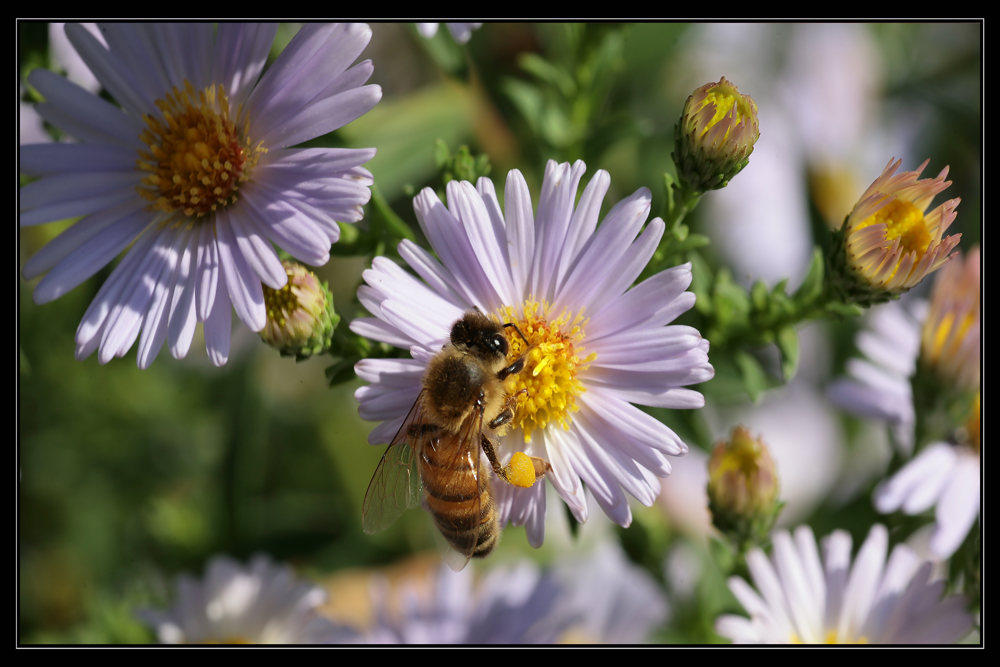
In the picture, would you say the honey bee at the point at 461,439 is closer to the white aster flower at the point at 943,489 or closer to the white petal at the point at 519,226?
the white petal at the point at 519,226

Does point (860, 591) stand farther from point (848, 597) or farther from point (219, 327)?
point (219, 327)

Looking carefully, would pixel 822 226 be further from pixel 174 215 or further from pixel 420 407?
pixel 174 215

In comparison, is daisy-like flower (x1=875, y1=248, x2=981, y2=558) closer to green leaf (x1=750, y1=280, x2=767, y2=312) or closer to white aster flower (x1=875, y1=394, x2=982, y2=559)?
white aster flower (x1=875, y1=394, x2=982, y2=559)

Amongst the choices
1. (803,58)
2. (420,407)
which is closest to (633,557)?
(420,407)

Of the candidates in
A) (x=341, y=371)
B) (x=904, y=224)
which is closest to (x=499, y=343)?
(x=341, y=371)

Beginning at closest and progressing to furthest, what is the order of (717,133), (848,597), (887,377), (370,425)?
1. (717,133)
2. (848,597)
3. (887,377)
4. (370,425)

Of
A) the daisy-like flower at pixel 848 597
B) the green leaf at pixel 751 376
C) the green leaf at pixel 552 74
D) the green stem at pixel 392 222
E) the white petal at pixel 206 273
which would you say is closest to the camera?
the white petal at pixel 206 273

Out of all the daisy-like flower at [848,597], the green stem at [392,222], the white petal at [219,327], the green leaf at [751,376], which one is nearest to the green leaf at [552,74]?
the green stem at [392,222]
